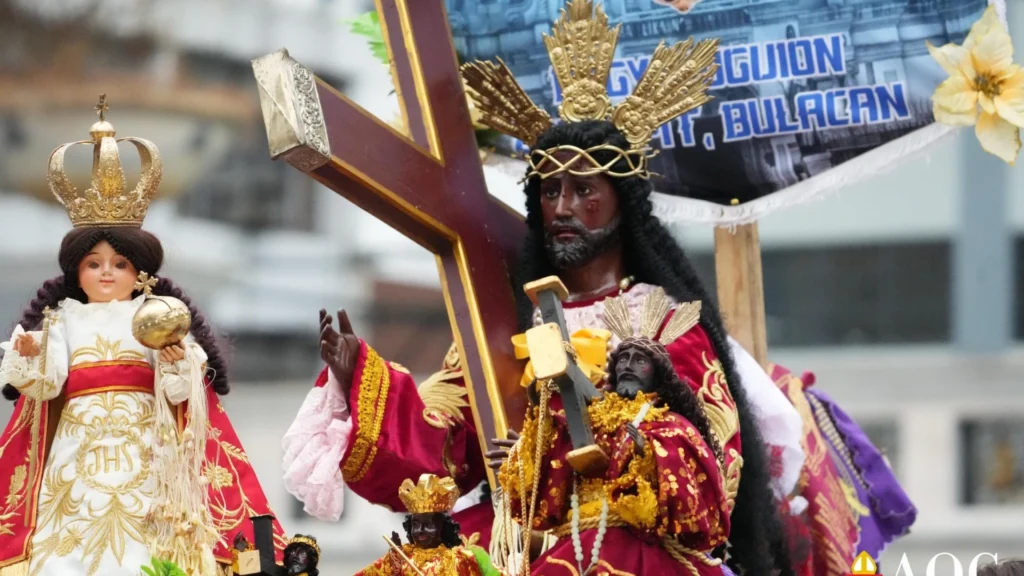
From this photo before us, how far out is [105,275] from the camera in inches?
253

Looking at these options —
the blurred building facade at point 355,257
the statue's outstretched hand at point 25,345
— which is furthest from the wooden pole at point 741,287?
the blurred building facade at point 355,257

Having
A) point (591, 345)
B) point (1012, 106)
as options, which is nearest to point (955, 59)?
point (1012, 106)

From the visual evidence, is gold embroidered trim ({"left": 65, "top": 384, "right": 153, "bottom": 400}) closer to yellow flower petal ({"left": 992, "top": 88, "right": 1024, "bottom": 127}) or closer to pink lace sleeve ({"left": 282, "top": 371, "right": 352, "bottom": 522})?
pink lace sleeve ({"left": 282, "top": 371, "right": 352, "bottom": 522})

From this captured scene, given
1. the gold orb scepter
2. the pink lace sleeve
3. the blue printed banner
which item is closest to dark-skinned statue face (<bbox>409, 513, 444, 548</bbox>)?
the pink lace sleeve

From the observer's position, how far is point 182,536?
6.05m

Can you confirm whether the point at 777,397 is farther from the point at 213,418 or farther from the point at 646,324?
the point at 213,418

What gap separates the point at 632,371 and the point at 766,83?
2.02m

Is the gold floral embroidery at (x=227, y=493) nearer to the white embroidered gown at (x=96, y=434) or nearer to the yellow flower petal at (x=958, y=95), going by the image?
the white embroidered gown at (x=96, y=434)

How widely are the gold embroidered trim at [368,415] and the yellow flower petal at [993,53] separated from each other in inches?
85.8

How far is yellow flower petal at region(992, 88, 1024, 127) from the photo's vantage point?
23.0 ft

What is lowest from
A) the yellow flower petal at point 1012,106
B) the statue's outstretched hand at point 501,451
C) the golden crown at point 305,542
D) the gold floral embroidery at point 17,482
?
the golden crown at point 305,542

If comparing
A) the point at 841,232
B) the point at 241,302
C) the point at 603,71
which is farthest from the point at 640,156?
the point at 241,302

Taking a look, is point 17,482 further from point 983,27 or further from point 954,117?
point 983,27

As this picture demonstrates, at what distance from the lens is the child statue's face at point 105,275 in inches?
253
